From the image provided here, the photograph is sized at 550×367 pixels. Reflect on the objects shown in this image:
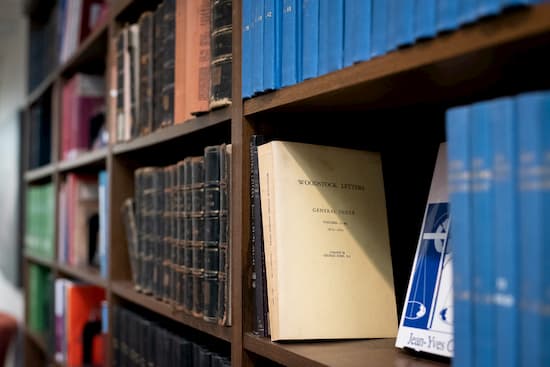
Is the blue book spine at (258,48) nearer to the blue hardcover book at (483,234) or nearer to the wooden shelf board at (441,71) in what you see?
the wooden shelf board at (441,71)

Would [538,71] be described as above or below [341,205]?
above

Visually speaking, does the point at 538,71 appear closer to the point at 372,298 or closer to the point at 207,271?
the point at 372,298

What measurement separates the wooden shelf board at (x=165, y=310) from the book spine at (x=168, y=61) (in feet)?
1.28

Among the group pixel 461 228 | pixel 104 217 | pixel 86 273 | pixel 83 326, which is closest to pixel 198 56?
pixel 461 228

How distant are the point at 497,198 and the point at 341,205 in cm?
41

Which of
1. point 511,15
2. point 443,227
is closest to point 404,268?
point 443,227

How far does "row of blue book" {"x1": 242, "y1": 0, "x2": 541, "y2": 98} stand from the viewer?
0.61m

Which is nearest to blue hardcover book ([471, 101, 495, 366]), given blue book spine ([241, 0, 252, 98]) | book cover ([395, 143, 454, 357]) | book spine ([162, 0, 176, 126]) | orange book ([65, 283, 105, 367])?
book cover ([395, 143, 454, 357])

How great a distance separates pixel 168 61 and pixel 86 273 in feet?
2.88

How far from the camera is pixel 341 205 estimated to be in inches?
37.4

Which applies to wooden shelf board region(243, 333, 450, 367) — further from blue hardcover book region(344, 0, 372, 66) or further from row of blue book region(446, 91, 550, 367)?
blue hardcover book region(344, 0, 372, 66)

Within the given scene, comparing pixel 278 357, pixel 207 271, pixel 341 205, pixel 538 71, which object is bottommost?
pixel 278 357

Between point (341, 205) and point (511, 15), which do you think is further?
point (341, 205)

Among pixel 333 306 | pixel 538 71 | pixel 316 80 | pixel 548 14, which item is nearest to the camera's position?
pixel 548 14
